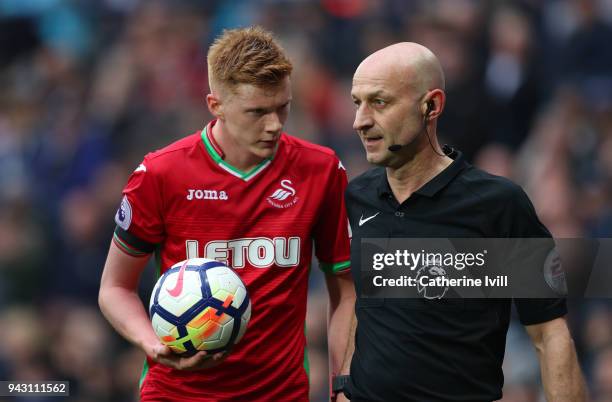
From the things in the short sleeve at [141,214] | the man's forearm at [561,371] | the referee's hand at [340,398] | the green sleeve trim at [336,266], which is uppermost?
the short sleeve at [141,214]

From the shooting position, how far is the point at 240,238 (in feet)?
17.1

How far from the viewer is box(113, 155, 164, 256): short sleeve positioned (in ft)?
17.1

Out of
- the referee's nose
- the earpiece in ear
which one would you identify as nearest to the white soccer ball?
the referee's nose

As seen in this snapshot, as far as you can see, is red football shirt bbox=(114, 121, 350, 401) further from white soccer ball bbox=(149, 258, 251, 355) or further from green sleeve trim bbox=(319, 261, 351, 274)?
white soccer ball bbox=(149, 258, 251, 355)

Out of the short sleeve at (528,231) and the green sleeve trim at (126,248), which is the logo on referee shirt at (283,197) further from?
the short sleeve at (528,231)

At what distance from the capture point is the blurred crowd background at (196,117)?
8930 millimetres

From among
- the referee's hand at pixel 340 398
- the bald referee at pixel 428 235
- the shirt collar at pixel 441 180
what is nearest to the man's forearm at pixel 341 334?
the referee's hand at pixel 340 398

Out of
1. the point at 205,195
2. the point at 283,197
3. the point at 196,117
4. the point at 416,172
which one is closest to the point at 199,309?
the point at 205,195

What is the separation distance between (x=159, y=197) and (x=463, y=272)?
4.97ft

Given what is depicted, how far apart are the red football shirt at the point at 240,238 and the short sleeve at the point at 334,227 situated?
6cm

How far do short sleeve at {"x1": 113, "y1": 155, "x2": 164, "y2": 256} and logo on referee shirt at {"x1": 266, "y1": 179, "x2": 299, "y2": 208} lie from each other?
54 centimetres

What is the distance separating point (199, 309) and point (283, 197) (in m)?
0.84

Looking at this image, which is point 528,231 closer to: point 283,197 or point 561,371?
point 561,371

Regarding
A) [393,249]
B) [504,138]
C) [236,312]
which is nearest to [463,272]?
[393,249]
